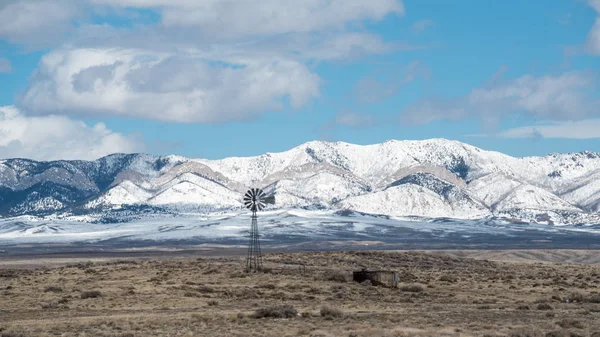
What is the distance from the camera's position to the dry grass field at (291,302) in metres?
39.7

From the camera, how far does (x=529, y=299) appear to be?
184 feet

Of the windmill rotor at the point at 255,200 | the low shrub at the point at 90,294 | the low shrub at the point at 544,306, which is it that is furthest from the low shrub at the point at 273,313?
the windmill rotor at the point at 255,200

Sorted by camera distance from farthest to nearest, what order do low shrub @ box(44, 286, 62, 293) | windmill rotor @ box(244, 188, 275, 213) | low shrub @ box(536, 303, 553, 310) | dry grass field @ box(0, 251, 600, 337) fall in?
windmill rotor @ box(244, 188, 275, 213) → low shrub @ box(44, 286, 62, 293) → low shrub @ box(536, 303, 553, 310) → dry grass field @ box(0, 251, 600, 337)

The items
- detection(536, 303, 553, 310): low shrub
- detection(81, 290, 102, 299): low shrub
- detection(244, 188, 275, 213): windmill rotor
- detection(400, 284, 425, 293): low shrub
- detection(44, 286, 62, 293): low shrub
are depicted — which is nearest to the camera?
detection(536, 303, 553, 310): low shrub

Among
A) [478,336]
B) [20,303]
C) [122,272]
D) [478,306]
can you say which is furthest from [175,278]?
[478,336]

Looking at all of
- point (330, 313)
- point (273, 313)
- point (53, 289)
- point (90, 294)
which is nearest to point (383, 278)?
point (90, 294)

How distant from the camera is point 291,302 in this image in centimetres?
5200

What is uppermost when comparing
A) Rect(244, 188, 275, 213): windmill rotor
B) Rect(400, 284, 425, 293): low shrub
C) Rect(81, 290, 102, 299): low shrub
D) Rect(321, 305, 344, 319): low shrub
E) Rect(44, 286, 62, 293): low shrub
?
Rect(244, 188, 275, 213): windmill rotor

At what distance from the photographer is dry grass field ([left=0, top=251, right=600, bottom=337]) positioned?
130 ft

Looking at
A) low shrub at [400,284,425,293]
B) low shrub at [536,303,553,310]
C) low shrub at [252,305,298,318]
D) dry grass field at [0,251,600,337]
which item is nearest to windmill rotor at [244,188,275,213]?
dry grass field at [0,251,600,337]

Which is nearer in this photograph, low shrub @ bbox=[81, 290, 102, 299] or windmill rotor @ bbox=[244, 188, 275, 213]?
low shrub @ bbox=[81, 290, 102, 299]

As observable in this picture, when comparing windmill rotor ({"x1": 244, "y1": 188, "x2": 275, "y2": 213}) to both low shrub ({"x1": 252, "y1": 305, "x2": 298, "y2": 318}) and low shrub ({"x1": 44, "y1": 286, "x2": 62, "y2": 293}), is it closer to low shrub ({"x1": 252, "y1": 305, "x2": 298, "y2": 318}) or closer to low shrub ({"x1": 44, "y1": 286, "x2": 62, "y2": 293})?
low shrub ({"x1": 44, "y1": 286, "x2": 62, "y2": 293})

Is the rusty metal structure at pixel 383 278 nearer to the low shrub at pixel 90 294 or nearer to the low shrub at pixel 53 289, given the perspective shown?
the low shrub at pixel 90 294

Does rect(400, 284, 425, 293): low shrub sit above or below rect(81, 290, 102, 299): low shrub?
below
